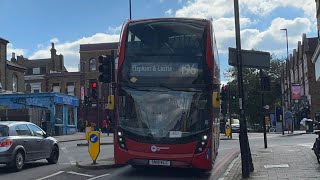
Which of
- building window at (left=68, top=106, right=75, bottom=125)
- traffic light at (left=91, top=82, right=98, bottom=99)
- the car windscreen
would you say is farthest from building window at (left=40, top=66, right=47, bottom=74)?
the car windscreen

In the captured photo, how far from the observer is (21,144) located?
14.8 metres

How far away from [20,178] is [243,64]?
7020mm

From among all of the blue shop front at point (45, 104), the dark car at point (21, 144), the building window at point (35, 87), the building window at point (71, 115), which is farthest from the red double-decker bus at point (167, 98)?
the building window at point (35, 87)

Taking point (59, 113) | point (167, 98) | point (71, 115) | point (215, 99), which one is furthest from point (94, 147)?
point (71, 115)

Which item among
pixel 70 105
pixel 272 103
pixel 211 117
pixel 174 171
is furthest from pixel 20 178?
pixel 272 103

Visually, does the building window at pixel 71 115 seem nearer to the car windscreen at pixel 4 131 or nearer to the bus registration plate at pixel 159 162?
the car windscreen at pixel 4 131

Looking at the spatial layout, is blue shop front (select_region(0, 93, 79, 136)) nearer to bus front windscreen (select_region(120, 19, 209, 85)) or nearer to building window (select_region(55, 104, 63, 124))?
building window (select_region(55, 104, 63, 124))

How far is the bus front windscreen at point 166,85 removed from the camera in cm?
1295

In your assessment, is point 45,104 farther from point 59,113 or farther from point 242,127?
point 242,127

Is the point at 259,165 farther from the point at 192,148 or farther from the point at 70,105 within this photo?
the point at 70,105

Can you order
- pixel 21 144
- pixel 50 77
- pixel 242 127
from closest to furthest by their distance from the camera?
pixel 242 127 → pixel 21 144 → pixel 50 77

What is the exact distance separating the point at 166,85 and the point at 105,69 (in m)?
3.63

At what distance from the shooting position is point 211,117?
1300 centimetres

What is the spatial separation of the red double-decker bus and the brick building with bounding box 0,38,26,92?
39.0 metres
